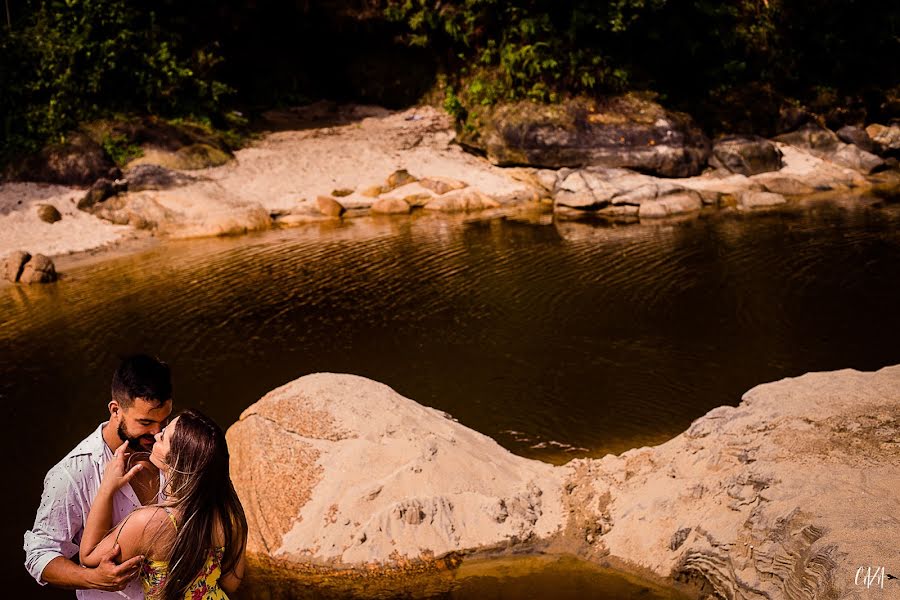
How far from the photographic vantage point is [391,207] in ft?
63.9

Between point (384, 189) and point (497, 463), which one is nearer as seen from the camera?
point (497, 463)

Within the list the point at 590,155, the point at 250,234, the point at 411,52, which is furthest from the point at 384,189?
the point at 411,52

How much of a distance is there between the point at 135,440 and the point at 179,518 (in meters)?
0.48

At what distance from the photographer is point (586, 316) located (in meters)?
11.3

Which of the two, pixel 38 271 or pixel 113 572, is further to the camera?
pixel 38 271

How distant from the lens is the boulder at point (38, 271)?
14766 mm

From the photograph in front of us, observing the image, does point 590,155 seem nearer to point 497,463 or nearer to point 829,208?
point 829,208

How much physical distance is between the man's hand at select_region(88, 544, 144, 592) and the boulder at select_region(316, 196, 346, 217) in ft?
54.2

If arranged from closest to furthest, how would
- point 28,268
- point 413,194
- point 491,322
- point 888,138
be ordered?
point 491,322
point 28,268
point 413,194
point 888,138

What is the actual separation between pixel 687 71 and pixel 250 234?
1452 cm

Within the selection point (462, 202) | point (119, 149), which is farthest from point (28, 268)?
point (462, 202)

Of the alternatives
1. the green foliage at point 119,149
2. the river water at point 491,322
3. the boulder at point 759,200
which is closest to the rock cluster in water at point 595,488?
the river water at point 491,322

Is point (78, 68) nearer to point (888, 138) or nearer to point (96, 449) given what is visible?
point (96, 449)

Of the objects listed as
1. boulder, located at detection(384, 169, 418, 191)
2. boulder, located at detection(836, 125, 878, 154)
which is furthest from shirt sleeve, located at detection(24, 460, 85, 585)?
boulder, located at detection(836, 125, 878, 154)
